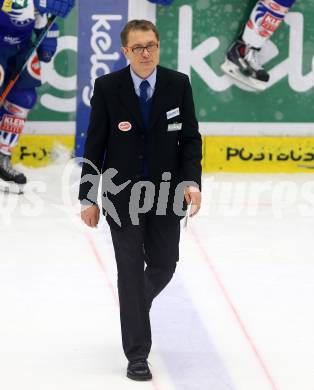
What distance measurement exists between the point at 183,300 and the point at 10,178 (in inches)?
106

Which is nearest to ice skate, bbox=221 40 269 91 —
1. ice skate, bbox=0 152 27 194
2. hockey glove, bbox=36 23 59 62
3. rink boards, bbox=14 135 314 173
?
rink boards, bbox=14 135 314 173

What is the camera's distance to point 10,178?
7934 millimetres

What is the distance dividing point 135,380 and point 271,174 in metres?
4.39

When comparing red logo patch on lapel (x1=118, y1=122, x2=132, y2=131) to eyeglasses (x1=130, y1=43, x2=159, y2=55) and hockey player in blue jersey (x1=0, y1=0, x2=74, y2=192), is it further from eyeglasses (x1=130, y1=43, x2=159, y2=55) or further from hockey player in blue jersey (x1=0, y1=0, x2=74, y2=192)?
hockey player in blue jersey (x1=0, y1=0, x2=74, y2=192)

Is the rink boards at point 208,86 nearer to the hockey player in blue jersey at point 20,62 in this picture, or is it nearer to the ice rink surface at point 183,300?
the hockey player in blue jersey at point 20,62

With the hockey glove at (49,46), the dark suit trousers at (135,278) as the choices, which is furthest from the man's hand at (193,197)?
the hockey glove at (49,46)

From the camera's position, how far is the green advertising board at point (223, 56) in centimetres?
851

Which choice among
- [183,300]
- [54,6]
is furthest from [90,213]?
[54,6]

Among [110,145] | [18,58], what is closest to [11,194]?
[18,58]

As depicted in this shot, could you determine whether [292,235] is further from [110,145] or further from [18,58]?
[110,145]

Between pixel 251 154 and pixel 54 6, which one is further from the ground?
pixel 54 6

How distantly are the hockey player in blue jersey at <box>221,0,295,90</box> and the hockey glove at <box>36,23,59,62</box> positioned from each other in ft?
4.13

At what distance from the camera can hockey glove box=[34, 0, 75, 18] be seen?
24.5ft

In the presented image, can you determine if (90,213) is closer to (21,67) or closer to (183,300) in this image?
(183,300)
